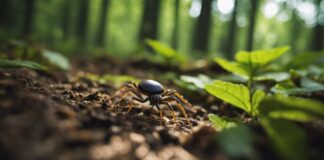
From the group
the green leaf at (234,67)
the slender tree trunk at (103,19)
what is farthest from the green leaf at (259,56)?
the slender tree trunk at (103,19)

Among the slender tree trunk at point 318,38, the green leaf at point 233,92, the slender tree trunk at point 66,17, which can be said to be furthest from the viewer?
the slender tree trunk at point 66,17

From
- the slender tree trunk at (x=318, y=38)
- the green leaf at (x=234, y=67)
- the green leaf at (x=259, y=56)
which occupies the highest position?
the green leaf at (x=259, y=56)

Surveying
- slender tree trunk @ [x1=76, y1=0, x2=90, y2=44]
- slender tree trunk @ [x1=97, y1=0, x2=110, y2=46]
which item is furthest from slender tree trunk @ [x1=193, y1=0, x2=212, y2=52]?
slender tree trunk @ [x1=76, y1=0, x2=90, y2=44]

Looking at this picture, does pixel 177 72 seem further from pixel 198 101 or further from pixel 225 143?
pixel 225 143

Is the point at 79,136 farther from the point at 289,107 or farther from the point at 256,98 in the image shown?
the point at 256,98

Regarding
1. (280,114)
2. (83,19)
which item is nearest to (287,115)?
(280,114)

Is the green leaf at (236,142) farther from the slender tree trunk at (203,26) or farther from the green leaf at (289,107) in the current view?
the slender tree trunk at (203,26)

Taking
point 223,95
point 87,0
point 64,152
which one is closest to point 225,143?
point 64,152
